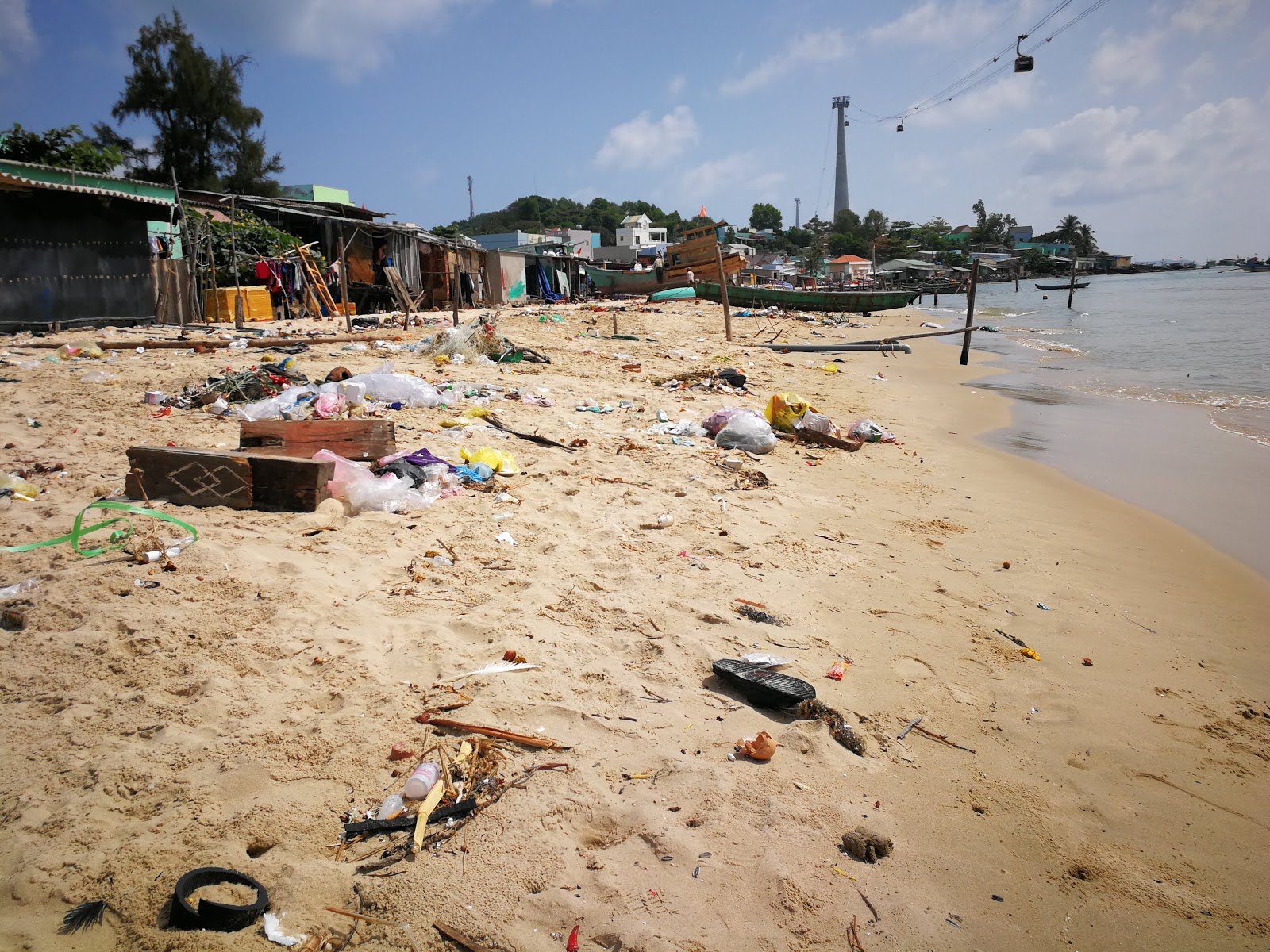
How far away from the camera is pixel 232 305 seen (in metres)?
13.5

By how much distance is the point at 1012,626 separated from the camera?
140 inches

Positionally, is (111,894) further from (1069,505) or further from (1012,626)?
(1069,505)

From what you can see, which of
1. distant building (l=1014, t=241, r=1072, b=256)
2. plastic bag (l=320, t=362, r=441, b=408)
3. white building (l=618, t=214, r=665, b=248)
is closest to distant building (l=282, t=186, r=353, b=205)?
plastic bag (l=320, t=362, r=441, b=408)

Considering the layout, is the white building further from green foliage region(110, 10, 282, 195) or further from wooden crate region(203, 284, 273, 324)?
wooden crate region(203, 284, 273, 324)

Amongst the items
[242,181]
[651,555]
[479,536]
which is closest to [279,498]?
[479,536]

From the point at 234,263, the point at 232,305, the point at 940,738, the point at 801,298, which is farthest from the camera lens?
the point at 801,298

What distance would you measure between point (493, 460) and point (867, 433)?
4.16 meters

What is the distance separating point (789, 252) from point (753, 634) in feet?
286

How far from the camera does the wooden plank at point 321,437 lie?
4.62 meters

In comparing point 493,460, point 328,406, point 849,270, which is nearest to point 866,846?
point 493,460

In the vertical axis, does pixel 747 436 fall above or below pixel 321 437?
below

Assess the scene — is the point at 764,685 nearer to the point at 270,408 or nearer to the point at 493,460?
the point at 493,460

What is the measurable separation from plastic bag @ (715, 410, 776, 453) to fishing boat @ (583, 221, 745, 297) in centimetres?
1787

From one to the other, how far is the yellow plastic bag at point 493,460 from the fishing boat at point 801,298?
70.5ft
